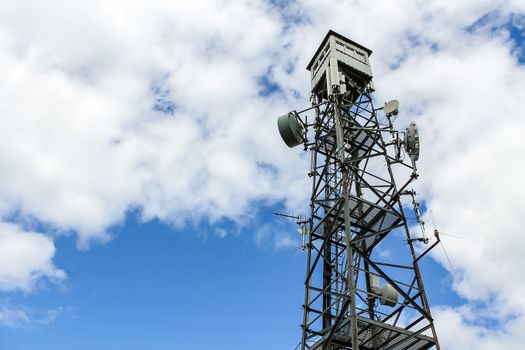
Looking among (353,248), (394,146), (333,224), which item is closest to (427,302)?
(353,248)

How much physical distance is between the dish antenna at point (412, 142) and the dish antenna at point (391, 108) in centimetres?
120

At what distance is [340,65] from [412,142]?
6.12 meters

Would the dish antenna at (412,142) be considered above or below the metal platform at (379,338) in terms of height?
above

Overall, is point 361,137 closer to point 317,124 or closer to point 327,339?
point 317,124

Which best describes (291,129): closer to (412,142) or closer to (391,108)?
(391,108)

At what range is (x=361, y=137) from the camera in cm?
2089

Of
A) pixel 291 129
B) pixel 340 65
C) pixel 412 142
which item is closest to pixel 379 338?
pixel 412 142

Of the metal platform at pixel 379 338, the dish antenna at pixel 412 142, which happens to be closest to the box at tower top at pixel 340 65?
the dish antenna at pixel 412 142

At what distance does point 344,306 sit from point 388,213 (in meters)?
5.01

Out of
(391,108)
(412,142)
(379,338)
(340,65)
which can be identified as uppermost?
(340,65)

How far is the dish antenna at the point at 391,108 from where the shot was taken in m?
19.8

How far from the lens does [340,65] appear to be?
22.4 meters

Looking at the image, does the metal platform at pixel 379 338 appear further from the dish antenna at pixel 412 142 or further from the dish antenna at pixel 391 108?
the dish antenna at pixel 391 108

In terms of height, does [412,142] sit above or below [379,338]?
above
